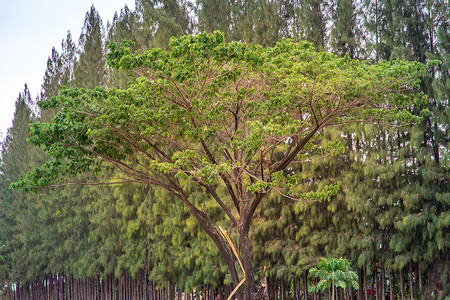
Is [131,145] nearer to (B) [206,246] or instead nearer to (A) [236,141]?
(A) [236,141]

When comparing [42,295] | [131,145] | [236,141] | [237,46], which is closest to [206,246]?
[131,145]

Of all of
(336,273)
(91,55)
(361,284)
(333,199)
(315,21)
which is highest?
(91,55)

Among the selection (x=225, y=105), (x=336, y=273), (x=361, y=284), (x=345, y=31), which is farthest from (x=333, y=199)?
(x=345, y=31)

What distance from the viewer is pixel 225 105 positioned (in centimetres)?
666

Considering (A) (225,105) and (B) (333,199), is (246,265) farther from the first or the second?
(A) (225,105)

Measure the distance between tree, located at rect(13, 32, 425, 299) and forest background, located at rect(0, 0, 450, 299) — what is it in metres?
0.68

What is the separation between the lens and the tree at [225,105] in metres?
6.01

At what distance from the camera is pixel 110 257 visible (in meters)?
11.5

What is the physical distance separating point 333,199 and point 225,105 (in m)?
2.57

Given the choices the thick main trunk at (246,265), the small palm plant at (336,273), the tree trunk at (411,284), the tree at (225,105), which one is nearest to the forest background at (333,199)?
the tree trunk at (411,284)

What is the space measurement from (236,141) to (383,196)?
2.53m

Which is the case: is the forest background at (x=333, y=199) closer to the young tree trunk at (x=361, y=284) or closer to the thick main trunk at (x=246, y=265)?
the young tree trunk at (x=361, y=284)

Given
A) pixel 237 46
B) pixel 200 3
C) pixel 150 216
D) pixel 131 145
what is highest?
pixel 200 3

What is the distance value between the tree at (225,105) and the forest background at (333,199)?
2.24ft
